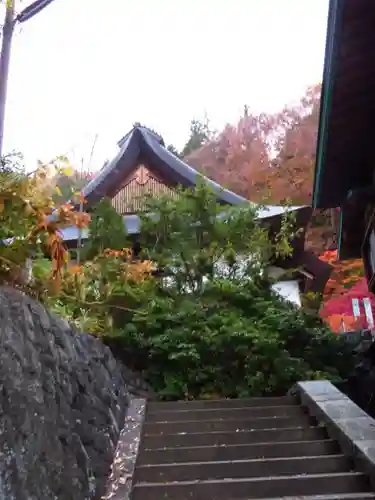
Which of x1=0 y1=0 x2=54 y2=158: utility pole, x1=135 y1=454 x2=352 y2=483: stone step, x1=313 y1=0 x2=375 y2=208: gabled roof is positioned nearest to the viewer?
x1=135 y1=454 x2=352 y2=483: stone step

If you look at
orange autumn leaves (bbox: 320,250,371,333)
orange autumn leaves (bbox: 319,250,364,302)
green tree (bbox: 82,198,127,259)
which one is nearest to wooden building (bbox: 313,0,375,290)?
green tree (bbox: 82,198,127,259)

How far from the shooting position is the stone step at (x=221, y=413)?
16.1ft

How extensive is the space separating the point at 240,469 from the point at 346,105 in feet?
13.3

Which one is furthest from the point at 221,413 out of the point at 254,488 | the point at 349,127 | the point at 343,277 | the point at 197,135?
the point at 197,135

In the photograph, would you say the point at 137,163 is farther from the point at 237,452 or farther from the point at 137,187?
the point at 237,452

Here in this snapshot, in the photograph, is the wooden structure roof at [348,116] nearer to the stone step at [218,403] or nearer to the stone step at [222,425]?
the stone step at [218,403]

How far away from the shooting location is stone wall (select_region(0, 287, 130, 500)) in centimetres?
220

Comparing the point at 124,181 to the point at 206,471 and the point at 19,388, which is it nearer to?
the point at 206,471

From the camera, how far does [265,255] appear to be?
8117 millimetres

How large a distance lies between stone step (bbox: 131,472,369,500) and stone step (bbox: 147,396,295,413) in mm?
1879

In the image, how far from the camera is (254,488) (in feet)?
11.0

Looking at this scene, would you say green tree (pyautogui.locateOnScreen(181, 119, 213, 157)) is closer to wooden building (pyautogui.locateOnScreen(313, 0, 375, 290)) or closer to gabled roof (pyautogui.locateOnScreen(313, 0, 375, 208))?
wooden building (pyautogui.locateOnScreen(313, 0, 375, 290))

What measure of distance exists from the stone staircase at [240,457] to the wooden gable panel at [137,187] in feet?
22.7

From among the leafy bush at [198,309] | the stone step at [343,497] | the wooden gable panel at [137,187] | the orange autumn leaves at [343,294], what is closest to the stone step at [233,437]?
the stone step at [343,497]
